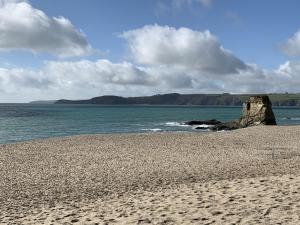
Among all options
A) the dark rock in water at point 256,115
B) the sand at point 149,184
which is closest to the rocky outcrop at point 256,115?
the dark rock in water at point 256,115

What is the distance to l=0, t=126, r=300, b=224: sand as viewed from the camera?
13.1 meters

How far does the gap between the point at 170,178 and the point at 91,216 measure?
8.81 metres

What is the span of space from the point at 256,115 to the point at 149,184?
57017 millimetres

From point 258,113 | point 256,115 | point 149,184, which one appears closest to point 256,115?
point 256,115

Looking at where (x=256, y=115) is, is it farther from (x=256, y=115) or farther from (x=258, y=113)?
(x=258, y=113)

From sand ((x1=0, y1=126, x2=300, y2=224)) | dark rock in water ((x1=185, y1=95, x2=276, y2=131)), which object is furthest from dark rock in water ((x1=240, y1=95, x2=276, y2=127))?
sand ((x1=0, y1=126, x2=300, y2=224))

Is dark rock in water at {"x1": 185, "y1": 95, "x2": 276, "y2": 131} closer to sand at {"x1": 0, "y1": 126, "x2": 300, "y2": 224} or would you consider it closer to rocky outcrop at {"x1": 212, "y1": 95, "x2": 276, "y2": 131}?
rocky outcrop at {"x1": 212, "y1": 95, "x2": 276, "y2": 131}

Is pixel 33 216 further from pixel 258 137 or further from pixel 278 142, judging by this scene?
pixel 258 137

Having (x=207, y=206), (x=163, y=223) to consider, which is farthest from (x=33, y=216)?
(x=207, y=206)

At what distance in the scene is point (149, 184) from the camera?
20.2m

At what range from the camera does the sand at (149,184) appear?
42.8 feet

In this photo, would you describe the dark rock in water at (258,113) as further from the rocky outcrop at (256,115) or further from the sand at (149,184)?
the sand at (149,184)

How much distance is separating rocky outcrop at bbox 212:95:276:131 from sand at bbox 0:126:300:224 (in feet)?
112

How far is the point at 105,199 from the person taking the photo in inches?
665
